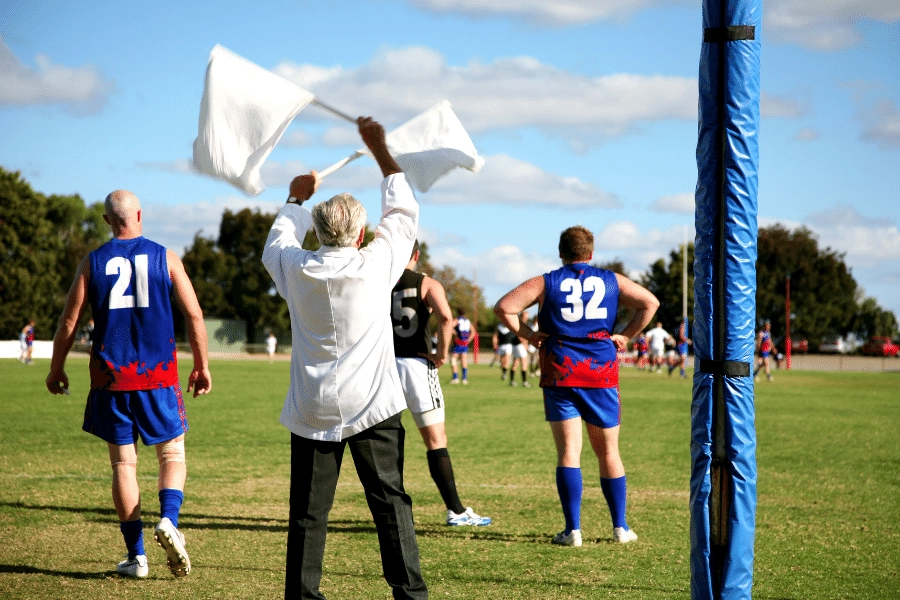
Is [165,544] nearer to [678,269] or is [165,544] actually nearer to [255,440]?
[255,440]

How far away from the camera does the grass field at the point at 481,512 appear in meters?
5.39

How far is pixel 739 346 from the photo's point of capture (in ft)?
12.7

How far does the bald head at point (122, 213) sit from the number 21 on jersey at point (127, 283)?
17cm

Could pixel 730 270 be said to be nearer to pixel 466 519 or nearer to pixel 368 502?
pixel 368 502

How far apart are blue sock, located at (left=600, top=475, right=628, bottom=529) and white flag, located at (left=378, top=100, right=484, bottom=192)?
106 inches

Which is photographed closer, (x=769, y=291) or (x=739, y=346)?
(x=739, y=346)

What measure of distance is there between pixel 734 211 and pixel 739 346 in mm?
556

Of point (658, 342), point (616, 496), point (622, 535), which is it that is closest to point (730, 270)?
point (616, 496)

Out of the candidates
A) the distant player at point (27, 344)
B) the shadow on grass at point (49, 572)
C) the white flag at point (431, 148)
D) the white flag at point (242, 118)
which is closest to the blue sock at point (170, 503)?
the shadow on grass at point (49, 572)

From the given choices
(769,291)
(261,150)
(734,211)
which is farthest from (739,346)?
(769,291)

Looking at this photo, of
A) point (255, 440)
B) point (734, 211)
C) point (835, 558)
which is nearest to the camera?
point (734, 211)

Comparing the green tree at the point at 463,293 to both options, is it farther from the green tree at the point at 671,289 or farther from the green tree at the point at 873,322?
the green tree at the point at 873,322

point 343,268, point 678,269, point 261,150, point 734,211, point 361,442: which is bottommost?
point 361,442

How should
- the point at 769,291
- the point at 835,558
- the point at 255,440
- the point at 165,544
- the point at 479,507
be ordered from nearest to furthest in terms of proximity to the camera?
the point at 165,544, the point at 835,558, the point at 479,507, the point at 255,440, the point at 769,291
